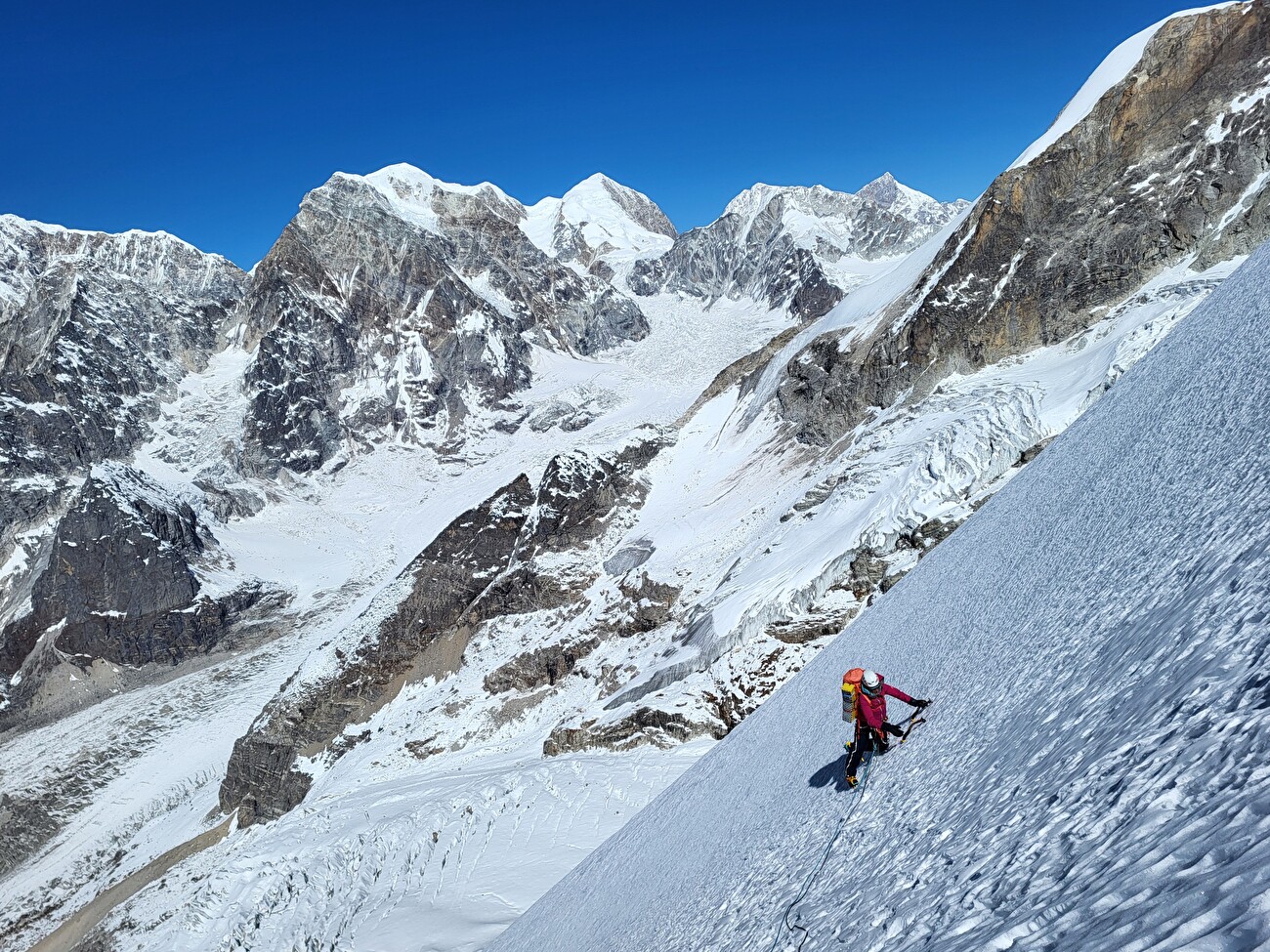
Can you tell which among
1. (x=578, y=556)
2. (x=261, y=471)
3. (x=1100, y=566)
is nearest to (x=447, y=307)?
(x=261, y=471)

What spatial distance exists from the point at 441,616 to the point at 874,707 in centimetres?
4018

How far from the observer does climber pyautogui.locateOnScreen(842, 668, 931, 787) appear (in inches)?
282

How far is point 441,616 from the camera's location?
146 ft

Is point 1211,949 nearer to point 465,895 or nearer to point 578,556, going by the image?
point 465,895

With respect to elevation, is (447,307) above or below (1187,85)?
above

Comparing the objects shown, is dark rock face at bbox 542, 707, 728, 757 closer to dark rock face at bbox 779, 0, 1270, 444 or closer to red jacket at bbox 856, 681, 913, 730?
red jacket at bbox 856, 681, 913, 730

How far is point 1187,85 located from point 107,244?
7330 inches

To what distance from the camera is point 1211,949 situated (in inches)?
76.7

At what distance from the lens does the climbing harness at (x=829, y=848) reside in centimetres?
539

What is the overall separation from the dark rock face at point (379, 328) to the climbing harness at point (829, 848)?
122 meters

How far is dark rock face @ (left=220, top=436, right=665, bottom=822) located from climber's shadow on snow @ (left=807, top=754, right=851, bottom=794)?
2719cm

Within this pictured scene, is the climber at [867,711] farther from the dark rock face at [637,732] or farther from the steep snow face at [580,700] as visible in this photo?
the dark rock face at [637,732]

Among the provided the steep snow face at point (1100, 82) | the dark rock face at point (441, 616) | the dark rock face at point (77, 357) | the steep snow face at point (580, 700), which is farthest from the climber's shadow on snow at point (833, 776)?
the dark rock face at point (77, 357)

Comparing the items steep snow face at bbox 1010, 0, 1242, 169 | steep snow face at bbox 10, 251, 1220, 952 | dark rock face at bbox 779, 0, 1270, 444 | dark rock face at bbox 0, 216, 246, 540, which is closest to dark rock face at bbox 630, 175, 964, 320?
dark rock face at bbox 0, 216, 246, 540
